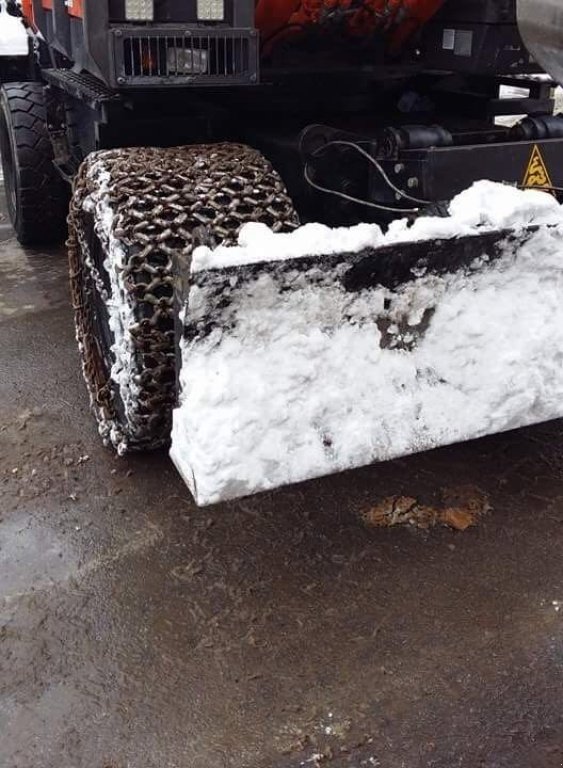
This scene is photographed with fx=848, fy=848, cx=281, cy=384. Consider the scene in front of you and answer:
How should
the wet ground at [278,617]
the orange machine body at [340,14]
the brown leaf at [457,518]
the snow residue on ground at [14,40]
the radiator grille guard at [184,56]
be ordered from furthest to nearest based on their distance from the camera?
the snow residue on ground at [14,40], the orange machine body at [340,14], the brown leaf at [457,518], the radiator grille guard at [184,56], the wet ground at [278,617]

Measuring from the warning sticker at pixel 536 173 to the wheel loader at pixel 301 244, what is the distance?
0.01m

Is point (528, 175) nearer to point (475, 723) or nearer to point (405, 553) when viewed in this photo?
point (405, 553)

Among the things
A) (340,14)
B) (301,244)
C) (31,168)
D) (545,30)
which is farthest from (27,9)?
(545,30)

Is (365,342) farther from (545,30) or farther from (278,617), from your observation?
(545,30)

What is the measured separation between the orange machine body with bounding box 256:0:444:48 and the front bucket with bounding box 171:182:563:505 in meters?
1.06

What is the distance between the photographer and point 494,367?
274 cm

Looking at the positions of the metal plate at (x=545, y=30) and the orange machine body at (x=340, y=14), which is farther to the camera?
the orange machine body at (x=340, y=14)

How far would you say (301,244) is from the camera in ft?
7.96

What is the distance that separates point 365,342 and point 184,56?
1225mm

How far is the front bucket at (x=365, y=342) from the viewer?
2391 mm

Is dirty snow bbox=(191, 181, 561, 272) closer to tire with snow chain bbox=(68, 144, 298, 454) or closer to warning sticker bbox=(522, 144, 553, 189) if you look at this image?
tire with snow chain bbox=(68, 144, 298, 454)

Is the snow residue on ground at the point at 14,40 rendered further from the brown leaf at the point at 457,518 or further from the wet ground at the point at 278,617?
the brown leaf at the point at 457,518

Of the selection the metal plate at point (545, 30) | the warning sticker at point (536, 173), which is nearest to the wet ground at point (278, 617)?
the warning sticker at point (536, 173)

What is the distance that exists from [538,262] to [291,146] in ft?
4.21
